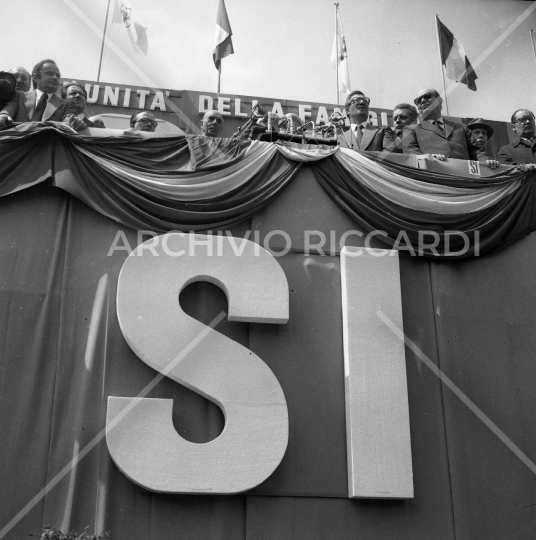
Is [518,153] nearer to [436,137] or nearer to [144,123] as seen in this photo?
[436,137]

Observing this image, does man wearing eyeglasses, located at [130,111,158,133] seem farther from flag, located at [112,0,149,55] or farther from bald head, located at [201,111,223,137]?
flag, located at [112,0,149,55]

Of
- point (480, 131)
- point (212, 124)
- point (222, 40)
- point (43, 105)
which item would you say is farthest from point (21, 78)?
point (480, 131)

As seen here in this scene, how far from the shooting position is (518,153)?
1202 cm

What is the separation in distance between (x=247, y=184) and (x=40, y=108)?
286cm

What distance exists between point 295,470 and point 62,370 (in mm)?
2499

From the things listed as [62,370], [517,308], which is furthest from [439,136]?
[62,370]

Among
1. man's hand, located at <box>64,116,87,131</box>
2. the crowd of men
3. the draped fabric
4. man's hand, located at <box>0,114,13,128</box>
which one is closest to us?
the draped fabric

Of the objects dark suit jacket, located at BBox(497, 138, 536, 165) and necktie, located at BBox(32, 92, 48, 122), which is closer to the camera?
necktie, located at BBox(32, 92, 48, 122)

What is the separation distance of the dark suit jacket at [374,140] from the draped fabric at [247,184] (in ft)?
2.48

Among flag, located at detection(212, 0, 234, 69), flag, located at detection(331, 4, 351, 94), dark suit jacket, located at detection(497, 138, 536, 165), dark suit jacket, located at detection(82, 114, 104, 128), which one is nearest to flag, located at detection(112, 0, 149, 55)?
flag, located at detection(212, 0, 234, 69)

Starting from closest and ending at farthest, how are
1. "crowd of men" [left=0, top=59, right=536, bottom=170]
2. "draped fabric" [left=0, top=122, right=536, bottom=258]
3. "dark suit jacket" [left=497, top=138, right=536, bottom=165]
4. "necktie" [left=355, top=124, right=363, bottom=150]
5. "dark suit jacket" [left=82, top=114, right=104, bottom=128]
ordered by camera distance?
"draped fabric" [left=0, top=122, right=536, bottom=258] < "dark suit jacket" [left=82, top=114, right=104, bottom=128] < "crowd of men" [left=0, top=59, right=536, bottom=170] < "necktie" [left=355, top=124, right=363, bottom=150] < "dark suit jacket" [left=497, top=138, right=536, bottom=165]

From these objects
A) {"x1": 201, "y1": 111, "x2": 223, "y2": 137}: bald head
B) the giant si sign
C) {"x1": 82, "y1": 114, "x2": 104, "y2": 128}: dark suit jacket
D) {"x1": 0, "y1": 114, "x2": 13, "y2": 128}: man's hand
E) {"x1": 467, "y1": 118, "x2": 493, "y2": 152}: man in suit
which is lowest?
the giant si sign

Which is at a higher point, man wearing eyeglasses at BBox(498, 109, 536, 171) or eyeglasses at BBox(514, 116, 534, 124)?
eyeglasses at BBox(514, 116, 534, 124)

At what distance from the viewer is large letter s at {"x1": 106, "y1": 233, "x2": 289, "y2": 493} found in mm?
8219
